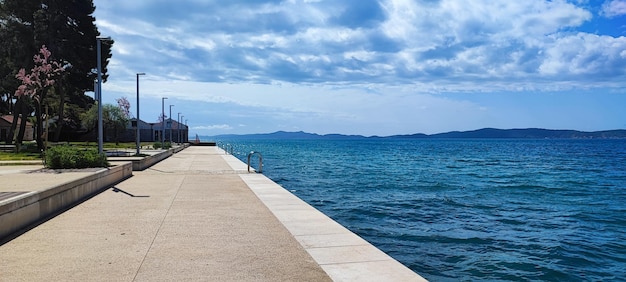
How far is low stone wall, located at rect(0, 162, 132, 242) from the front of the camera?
7594 mm

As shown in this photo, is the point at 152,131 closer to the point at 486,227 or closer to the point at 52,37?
the point at 52,37

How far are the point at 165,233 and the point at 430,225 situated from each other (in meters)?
7.95

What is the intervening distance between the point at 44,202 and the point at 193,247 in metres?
4.02

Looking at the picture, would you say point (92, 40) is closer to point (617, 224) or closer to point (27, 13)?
point (27, 13)

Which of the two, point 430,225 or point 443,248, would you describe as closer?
point 443,248

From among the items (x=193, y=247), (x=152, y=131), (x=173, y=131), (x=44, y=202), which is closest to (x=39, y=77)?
(x=44, y=202)

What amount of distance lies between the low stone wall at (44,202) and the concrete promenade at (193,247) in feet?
0.80

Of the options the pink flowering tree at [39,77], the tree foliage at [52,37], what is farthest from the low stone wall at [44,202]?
the tree foliage at [52,37]

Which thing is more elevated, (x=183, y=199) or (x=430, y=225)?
(x=183, y=199)

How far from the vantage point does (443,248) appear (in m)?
10.8

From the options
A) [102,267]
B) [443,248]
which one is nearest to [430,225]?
[443,248]

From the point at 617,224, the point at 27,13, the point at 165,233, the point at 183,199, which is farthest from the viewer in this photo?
the point at 27,13

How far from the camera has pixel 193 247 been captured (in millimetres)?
6973

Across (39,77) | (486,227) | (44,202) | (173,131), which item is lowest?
(486,227)
